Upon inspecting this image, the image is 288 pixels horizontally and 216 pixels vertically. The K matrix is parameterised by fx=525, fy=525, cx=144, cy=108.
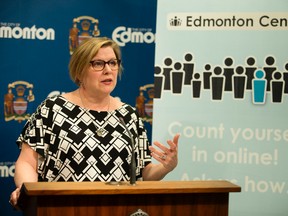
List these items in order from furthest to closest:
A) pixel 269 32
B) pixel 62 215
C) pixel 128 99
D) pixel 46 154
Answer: pixel 128 99, pixel 269 32, pixel 46 154, pixel 62 215

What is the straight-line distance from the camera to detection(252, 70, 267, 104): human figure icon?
3.88 metres

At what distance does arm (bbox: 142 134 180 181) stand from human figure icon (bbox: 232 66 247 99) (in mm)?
1136

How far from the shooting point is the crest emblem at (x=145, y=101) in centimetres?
424

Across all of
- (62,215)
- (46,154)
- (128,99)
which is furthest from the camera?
(128,99)

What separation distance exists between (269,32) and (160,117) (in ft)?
3.36

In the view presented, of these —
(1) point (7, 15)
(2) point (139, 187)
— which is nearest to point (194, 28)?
(1) point (7, 15)

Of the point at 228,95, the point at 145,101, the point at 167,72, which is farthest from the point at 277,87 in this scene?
the point at 145,101

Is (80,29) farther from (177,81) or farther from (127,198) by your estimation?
Result: (127,198)

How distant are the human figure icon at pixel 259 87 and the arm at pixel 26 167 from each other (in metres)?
1.75

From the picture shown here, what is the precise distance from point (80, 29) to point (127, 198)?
2.17m

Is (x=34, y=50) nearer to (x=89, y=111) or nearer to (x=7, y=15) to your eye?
(x=7, y=15)

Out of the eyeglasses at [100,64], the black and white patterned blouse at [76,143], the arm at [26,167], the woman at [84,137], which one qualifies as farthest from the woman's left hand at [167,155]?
the arm at [26,167]

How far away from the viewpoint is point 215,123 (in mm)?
3955

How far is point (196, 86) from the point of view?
3955 mm
